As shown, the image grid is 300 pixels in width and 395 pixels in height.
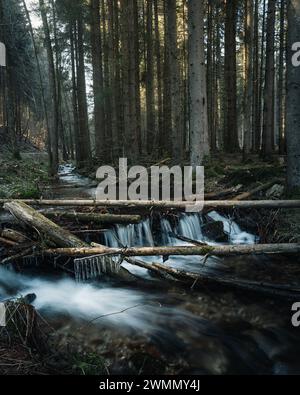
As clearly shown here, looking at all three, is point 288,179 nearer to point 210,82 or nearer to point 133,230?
point 133,230

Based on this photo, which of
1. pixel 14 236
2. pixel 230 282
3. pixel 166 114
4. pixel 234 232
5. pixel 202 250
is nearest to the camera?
pixel 202 250

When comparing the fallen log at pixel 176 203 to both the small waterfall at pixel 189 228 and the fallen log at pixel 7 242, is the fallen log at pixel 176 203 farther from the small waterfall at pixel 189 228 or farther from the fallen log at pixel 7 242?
the small waterfall at pixel 189 228

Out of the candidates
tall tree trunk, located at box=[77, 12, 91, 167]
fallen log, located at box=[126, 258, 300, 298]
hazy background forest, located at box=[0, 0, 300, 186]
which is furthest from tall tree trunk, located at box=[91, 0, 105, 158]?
fallen log, located at box=[126, 258, 300, 298]

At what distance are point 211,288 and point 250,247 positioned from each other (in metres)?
1.13

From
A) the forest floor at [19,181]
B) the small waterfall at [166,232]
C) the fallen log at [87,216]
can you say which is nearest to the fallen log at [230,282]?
the fallen log at [87,216]

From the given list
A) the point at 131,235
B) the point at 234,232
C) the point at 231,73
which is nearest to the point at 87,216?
the point at 131,235

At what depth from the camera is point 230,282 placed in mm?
6738

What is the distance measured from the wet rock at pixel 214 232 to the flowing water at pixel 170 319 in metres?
1.16

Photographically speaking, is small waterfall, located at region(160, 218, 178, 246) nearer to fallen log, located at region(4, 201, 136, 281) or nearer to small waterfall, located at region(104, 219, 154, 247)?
small waterfall, located at region(104, 219, 154, 247)

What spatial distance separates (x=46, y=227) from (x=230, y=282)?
3266 millimetres

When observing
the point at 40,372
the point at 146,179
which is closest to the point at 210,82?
the point at 146,179

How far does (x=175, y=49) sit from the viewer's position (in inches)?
526

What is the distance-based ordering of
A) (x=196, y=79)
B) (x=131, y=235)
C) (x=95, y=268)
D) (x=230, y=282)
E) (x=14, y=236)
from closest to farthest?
(x=230, y=282) → (x=95, y=268) → (x=14, y=236) → (x=131, y=235) → (x=196, y=79)

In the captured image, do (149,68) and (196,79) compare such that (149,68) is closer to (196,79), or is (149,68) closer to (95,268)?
(196,79)
